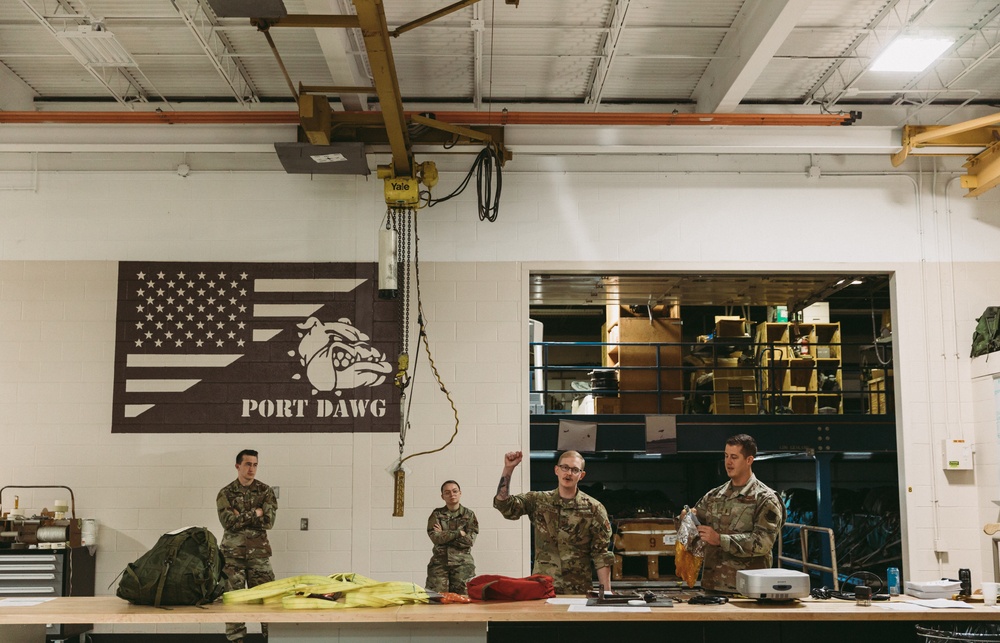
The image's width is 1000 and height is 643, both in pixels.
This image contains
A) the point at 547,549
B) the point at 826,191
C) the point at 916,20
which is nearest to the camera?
the point at 547,549

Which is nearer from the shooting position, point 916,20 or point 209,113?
point 916,20

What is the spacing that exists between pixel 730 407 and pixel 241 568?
7.23 m

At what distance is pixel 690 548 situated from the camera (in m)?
5.61

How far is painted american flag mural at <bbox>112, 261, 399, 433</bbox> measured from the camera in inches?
328

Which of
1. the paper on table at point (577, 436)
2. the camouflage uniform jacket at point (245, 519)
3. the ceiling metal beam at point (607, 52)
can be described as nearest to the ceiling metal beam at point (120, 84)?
the camouflage uniform jacket at point (245, 519)

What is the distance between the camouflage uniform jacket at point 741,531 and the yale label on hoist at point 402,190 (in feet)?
12.8

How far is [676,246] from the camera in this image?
28.5 ft

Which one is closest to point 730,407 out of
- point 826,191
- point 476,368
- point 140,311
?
point 826,191

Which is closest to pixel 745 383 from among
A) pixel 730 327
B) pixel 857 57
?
pixel 730 327

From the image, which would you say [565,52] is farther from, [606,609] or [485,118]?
[606,609]

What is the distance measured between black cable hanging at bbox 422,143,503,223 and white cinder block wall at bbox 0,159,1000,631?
0.43 ft

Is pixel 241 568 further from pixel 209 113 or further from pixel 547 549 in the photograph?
pixel 209 113

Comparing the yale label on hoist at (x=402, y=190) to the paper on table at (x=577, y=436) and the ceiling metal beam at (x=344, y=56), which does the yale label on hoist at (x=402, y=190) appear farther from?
the paper on table at (x=577, y=436)

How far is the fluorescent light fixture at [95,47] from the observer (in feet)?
23.2
